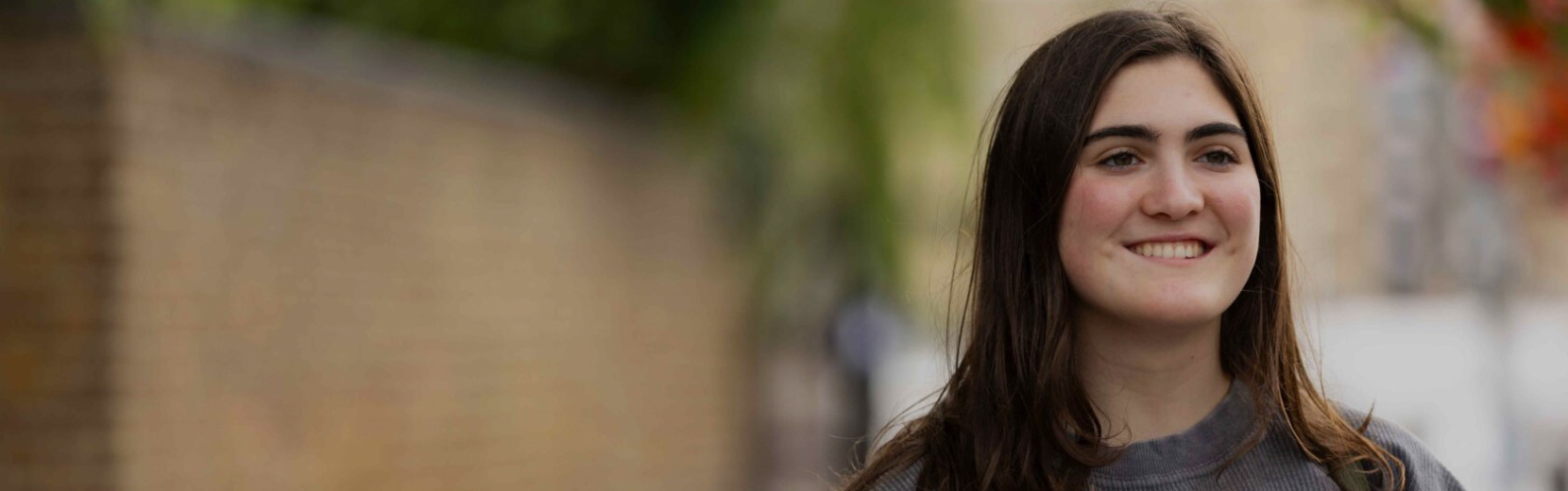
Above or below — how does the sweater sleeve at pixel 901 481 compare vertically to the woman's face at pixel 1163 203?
below

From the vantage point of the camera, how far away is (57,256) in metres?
4.97

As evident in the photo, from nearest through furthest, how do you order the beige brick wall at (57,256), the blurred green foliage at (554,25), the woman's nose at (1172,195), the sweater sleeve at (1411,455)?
the woman's nose at (1172,195) < the sweater sleeve at (1411,455) < the beige brick wall at (57,256) < the blurred green foliage at (554,25)

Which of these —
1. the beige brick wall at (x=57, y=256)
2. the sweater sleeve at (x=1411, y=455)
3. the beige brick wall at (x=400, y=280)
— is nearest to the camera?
the sweater sleeve at (x=1411, y=455)

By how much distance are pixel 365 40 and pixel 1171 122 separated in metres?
4.85

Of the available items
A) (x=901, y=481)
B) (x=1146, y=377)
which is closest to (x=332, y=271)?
(x=901, y=481)

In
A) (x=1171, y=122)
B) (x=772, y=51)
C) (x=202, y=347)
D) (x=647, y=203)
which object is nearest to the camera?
(x=1171, y=122)

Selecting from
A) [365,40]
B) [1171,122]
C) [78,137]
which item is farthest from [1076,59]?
[365,40]

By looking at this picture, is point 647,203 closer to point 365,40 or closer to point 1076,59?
point 365,40

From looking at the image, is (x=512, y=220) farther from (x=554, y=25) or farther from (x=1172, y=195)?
(x=1172, y=195)

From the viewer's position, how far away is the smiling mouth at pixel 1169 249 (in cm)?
218

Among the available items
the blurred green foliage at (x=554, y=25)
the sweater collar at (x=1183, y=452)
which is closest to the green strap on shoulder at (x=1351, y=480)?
the sweater collar at (x=1183, y=452)

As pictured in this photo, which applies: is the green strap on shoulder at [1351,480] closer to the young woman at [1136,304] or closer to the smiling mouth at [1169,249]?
the young woman at [1136,304]

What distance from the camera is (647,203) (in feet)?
29.9

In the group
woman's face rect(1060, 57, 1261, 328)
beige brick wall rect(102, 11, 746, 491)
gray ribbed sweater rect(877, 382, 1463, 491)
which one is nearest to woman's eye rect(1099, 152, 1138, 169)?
woman's face rect(1060, 57, 1261, 328)
